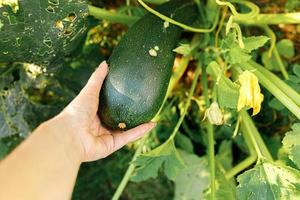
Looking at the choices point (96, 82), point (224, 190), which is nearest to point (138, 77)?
point (96, 82)

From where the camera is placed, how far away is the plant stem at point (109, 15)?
1978 millimetres

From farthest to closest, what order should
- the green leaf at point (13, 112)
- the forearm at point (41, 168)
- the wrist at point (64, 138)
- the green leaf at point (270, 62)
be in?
the green leaf at point (270, 62), the green leaf at point (13, 112), the wrist at point (64, 138), the forearm at point (41, 168)

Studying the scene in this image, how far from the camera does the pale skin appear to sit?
130 centimetres

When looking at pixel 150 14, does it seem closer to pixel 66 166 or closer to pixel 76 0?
pixel 76 0

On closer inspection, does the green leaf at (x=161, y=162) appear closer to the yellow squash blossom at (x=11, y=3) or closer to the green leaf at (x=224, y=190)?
the green leaf at (x=224, y=190)

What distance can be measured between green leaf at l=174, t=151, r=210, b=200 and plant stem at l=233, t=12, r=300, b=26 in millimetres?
542

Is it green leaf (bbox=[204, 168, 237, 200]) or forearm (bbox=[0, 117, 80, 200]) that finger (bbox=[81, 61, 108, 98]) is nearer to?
forearm (bbox=[0, 117, 80, 200])

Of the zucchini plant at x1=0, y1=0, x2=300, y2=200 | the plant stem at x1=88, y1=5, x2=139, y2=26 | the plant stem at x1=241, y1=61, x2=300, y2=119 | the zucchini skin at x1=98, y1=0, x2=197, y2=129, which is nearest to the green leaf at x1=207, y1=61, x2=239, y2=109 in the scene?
the zucchini plant at x1=0, y1=0, x2=300, y2=200

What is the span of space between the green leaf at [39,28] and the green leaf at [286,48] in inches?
32.2

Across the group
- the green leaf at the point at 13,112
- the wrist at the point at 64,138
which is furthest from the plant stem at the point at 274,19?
the green leaf at the point at 13,112

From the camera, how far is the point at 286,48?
225 centimetres

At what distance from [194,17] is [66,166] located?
2.56 feet

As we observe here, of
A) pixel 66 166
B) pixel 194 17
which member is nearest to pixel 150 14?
pixel 194 17

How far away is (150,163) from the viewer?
183 cm
